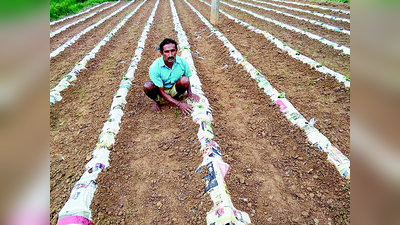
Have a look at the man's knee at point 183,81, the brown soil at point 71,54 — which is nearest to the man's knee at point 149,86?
the man's knee at point 183,81

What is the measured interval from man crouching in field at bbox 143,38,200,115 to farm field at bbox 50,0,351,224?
24cm

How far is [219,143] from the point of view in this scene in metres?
2.73

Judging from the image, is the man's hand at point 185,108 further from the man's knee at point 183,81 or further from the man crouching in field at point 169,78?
the man's knee at point 183,81

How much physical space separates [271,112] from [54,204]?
2924 millimetres

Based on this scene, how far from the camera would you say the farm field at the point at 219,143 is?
2053mm

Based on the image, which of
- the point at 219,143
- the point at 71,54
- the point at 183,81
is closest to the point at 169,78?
the point at 183,81

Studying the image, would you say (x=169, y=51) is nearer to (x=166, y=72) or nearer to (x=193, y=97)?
(x=166, y=72)

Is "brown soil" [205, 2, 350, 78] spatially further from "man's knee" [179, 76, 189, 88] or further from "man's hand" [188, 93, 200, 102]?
"man's knee" [179, 76, 189, 88]

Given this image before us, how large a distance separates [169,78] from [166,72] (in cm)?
11
